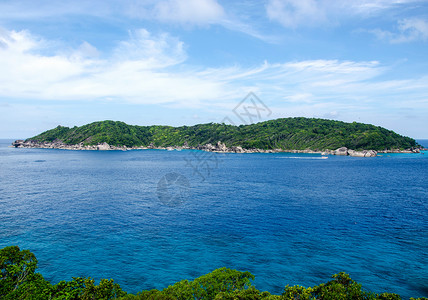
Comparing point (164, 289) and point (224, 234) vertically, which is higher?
point (164, 289)

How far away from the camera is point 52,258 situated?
141ft

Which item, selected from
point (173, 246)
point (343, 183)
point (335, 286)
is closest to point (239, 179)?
point (343, 183)

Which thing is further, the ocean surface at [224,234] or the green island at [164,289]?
the ocean surface at [224,234]

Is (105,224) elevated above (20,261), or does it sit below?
below

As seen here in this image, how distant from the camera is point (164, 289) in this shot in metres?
27.6

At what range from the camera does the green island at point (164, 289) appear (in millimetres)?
25422

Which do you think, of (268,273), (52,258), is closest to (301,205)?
(268,273)

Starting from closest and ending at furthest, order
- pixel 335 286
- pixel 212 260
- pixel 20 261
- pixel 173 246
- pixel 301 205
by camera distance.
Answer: pixel 335 286 → pixel 20 261 → pixel 212 260 → pixel 173 246 → pixel 301 205

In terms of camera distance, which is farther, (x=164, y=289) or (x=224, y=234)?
(x=224, y=234)

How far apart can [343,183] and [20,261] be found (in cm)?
11242

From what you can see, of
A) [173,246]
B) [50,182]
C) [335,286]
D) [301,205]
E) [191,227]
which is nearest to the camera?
[335,286]

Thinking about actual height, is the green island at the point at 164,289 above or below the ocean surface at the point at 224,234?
above

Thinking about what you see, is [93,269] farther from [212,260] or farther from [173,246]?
[212,260]

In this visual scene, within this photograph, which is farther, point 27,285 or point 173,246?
point 173,246
